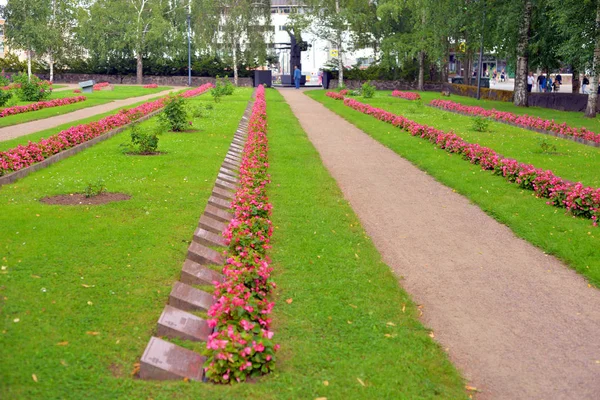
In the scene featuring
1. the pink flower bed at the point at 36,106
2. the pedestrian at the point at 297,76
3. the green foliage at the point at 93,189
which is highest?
the pedestrian at the point at 297,76

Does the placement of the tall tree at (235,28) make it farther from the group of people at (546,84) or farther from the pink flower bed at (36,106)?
the pink flower bed at (36,106)

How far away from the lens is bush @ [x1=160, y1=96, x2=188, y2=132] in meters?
19.7

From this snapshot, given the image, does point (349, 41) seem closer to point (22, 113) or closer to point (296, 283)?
point (22, 113)

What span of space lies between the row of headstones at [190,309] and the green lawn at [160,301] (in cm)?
12

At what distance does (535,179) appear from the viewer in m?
11.6

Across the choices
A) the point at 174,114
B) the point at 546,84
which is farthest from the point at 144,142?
the point at 546,84

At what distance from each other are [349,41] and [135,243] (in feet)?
177

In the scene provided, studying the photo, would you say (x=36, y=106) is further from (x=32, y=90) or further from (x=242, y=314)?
(x=242, y=314)

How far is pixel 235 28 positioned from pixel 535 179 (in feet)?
178

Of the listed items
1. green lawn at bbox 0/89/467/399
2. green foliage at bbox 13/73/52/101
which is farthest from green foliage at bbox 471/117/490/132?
green foliage at bbox 13/73/52/101

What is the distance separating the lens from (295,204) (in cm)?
1056

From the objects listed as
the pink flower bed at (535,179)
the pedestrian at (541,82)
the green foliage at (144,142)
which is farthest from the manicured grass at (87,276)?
the pedestrian at (541,82)

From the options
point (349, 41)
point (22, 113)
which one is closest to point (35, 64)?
point (349, 41)

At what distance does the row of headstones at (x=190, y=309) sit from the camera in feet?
15.3
